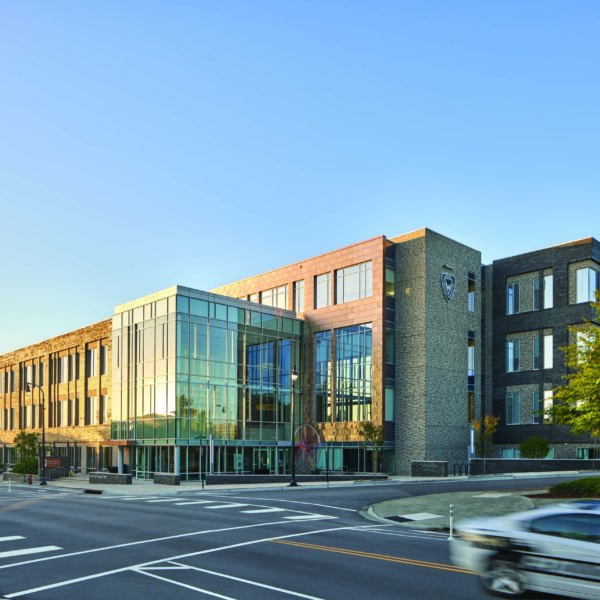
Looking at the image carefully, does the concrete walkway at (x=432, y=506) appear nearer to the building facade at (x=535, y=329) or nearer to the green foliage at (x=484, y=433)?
the green foliage at (x=484, y=433)

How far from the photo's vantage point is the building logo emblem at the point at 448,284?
59.6m

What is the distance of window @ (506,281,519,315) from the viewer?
66625 mm

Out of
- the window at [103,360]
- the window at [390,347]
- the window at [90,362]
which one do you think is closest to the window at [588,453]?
the window at [390,347]

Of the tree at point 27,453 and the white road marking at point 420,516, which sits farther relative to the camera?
the tree at point 27,453

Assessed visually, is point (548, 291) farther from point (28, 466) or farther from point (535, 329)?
point (28, 466)

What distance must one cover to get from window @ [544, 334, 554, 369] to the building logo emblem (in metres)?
10.4

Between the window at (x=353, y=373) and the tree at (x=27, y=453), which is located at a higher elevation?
the window at (x=353, y=373)

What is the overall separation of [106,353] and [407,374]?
92.0 ft

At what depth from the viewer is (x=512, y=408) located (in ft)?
216

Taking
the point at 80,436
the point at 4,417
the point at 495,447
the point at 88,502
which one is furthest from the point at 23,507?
the point at 4,417

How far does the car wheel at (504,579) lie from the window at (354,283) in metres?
46.8

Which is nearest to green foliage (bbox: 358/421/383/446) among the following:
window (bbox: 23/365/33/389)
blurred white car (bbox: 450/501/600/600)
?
blurred white car (bbox: 450/501/600/600)

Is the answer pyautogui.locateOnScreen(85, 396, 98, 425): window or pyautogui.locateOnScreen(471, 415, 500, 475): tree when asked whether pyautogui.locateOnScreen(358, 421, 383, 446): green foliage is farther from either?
pyautogui.locateOnScreen(85, 396, 98, 425): window

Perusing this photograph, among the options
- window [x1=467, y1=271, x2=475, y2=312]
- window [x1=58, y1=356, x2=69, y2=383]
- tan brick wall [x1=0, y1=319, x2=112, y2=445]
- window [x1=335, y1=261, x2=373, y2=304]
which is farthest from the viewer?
window [x1=58, y1=356, x2=69, y2=383]
